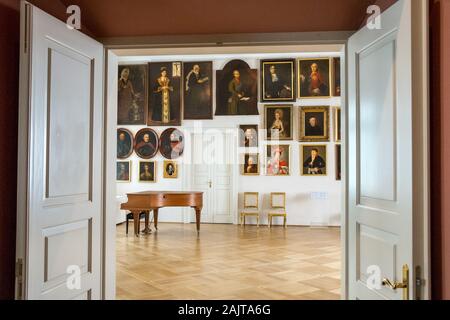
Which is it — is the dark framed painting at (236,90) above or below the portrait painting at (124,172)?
above

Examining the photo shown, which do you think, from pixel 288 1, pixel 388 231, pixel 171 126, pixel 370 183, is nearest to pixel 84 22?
pixel 288 1

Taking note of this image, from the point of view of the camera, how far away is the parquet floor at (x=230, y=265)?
5.51 meters

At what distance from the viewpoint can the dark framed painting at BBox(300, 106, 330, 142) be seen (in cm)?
1209

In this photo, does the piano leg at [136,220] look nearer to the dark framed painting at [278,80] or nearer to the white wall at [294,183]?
the white wall at [294,183]

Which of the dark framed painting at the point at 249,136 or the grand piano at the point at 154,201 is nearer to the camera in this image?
the grand piano at the point at 154,201

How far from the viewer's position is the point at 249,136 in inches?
486

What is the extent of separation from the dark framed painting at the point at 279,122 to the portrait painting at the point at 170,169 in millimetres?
3021

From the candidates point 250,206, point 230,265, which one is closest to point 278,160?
point 250,206

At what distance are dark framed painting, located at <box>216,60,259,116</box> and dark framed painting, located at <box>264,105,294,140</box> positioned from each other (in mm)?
427

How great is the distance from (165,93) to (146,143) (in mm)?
1672

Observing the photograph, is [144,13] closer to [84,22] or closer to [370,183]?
[84,22]

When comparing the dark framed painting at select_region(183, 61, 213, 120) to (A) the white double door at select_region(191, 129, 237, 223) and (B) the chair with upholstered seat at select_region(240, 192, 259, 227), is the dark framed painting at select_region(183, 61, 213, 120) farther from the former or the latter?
(B) the chair with upholstered seat at select_region(240, 192, 259, 227)

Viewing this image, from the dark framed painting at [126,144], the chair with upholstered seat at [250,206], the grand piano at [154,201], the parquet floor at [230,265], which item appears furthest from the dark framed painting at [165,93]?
the parquet floor at [230,265]

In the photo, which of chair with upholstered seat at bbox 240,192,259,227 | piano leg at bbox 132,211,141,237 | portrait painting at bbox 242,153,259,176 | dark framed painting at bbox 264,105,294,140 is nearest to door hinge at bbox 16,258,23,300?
piano leg at bbox 132,211,141,237
